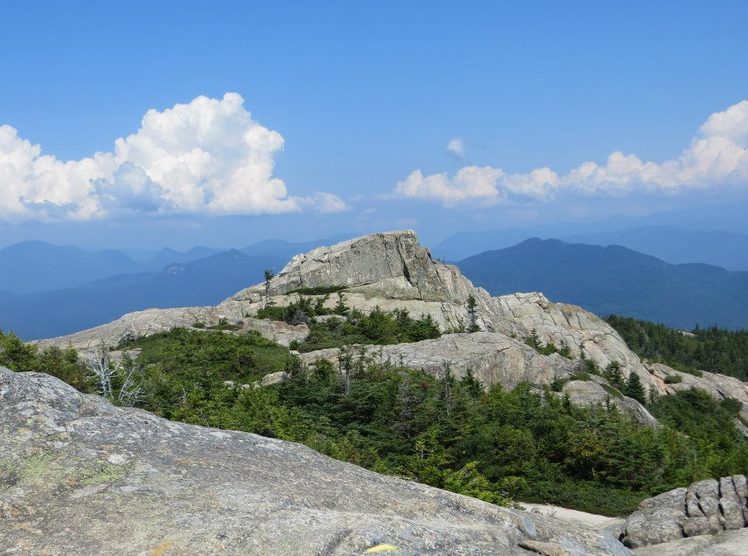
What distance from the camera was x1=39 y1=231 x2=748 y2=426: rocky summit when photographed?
42.8 metres

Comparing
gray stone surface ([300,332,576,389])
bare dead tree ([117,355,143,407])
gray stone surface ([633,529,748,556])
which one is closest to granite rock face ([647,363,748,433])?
gray stone surface ([300,332,576,389])

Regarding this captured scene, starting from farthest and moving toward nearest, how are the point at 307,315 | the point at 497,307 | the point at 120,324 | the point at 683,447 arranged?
the point at 497,307 < the point at 307,315 < the point at 120,324 < the point at 683,447

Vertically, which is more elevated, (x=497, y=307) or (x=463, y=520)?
(x=463, y=520)

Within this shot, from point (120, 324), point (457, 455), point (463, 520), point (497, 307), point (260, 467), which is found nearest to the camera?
point (463, 520)

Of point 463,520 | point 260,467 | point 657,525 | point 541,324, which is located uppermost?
point 260,467

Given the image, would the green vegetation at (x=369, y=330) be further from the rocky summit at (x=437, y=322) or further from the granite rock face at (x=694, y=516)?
the granite rock face at (x=694, y=516)

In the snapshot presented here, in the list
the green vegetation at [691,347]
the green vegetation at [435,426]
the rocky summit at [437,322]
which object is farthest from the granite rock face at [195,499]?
the green vegetation at [691,347]

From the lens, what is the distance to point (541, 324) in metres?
82.2

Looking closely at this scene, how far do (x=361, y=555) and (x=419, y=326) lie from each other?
47.5 meters

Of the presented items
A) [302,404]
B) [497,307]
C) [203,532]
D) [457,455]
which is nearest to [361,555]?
[203,532]

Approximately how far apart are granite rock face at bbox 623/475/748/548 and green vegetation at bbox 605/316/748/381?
367ft

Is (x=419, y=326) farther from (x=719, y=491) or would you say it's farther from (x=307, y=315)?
(x=719, y=491)

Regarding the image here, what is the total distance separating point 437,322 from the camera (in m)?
56.1

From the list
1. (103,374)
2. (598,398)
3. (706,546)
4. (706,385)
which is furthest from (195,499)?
(706,385)
